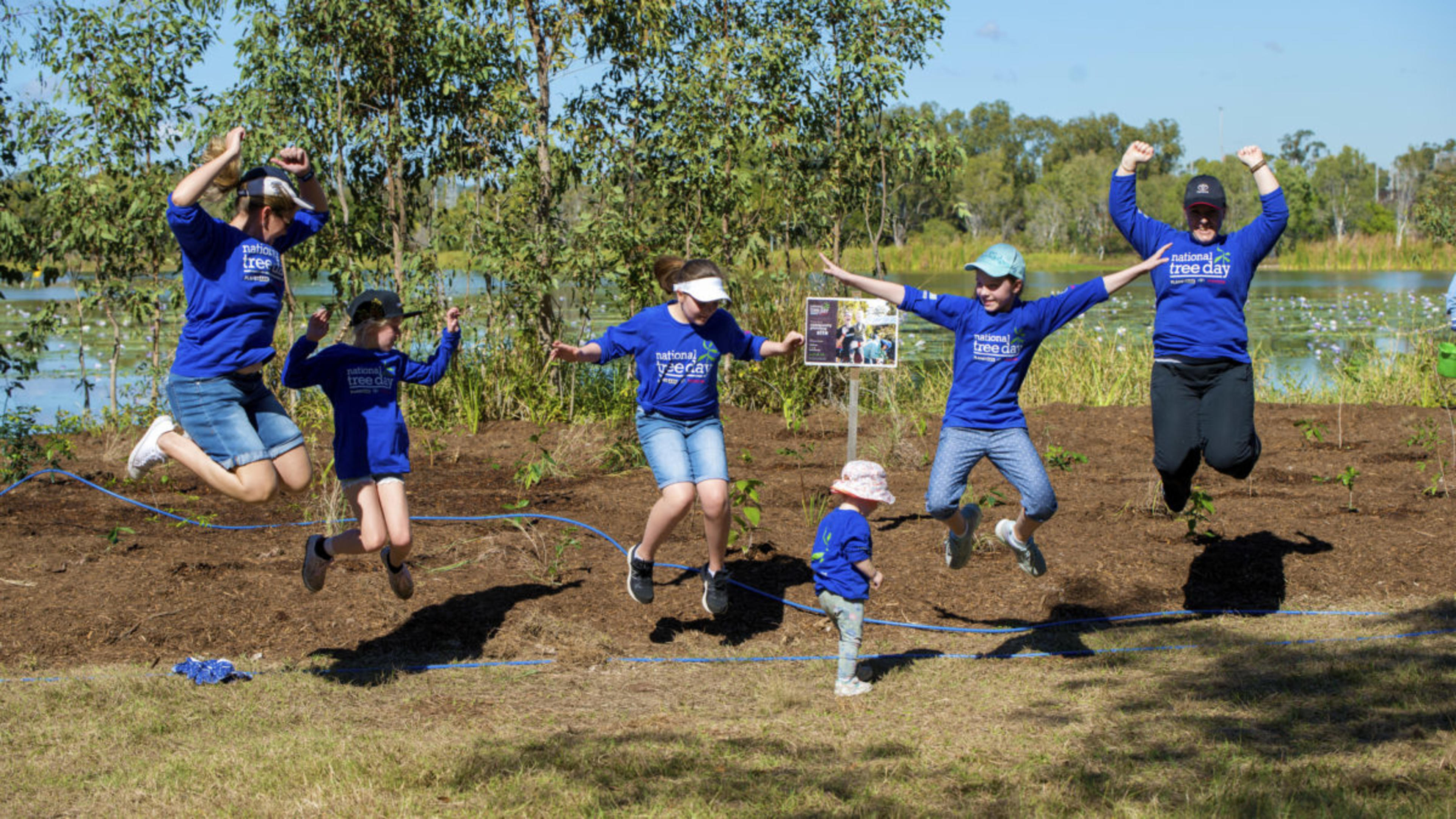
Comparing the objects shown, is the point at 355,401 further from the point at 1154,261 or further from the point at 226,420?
the point at 1154,261

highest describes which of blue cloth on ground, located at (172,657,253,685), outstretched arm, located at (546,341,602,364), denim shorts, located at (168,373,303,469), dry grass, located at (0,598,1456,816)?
outstretched arm, located at (546,341,602,364)

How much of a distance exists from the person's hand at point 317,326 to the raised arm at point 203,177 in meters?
0.69

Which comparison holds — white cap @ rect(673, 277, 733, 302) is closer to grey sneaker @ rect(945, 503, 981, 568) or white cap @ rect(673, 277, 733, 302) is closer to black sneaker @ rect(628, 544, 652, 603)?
black sneaker @ rect(628, 544, 652, 603)

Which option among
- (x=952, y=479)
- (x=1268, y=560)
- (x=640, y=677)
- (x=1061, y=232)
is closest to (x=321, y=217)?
(x=640, y=677)

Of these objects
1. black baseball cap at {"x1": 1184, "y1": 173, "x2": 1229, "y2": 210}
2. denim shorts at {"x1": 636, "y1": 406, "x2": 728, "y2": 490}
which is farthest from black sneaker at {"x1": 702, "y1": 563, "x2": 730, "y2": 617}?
black baseball cap at {"x1": 1184, "y1": 173, "x2": 1229, "y2": 210}

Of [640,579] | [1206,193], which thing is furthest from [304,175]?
[1206,193]

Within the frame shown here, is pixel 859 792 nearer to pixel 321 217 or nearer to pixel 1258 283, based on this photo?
pixel 321 217

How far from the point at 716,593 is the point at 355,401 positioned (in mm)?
1863

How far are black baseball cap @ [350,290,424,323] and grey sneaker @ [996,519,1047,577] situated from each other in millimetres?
2931

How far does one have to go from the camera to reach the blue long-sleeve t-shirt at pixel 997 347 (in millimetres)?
5594

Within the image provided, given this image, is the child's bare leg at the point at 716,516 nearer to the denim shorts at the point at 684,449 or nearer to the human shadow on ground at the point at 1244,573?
the denim shorts at the point at 684,449

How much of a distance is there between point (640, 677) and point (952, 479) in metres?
1.66

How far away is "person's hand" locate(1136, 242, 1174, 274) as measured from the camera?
18.0ft

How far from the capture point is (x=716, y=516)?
5727mm
